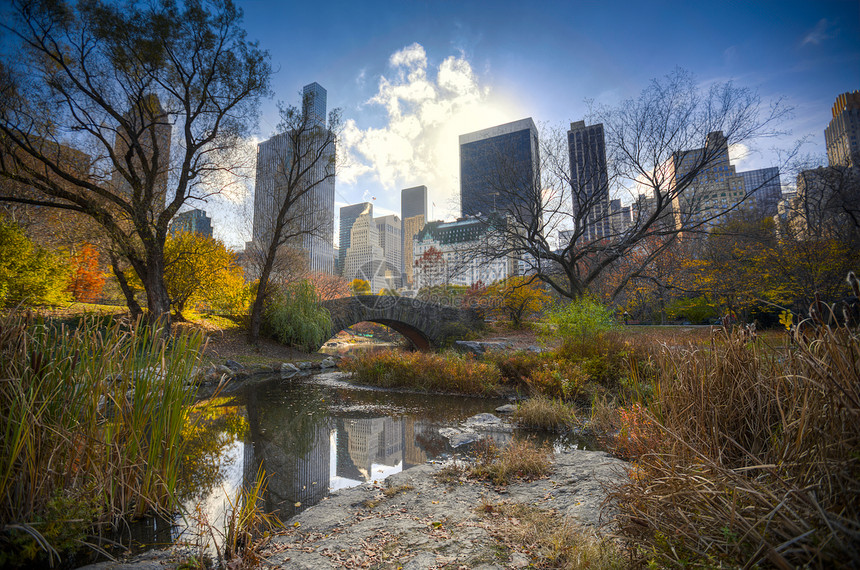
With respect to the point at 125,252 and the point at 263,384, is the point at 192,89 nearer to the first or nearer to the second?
the point at 125,252

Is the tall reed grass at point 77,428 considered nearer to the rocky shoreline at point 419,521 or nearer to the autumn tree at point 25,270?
the rocky shoreline at point 419,521

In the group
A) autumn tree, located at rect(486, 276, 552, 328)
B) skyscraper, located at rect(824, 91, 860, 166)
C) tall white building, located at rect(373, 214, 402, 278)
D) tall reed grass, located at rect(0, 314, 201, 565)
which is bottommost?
tall reed grass, located at rect(0, 314, 201, 565)

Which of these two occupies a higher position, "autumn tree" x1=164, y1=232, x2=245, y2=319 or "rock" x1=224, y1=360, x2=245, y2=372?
"autumn tree" x1=164, y1=232, x2=245, y2=319

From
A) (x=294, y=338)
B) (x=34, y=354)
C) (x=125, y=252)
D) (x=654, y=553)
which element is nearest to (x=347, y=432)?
(x=34, y=354)

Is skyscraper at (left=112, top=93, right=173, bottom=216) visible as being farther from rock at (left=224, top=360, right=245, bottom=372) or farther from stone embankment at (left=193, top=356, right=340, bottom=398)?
stone embankment at (left=193, top=356, right=340, bottom=398)

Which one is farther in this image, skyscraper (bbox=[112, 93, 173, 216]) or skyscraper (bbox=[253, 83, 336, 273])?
skyscraper (bbox=[253, 83, 336, 273])

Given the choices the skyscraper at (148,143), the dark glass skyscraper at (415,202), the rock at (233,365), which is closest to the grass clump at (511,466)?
the rock at (233,365)

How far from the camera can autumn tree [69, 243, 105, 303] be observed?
52.4 feet

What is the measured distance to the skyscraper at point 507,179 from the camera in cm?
1304

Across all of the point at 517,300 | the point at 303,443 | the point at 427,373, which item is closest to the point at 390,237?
the point at 517,300

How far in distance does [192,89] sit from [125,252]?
19.9 ft

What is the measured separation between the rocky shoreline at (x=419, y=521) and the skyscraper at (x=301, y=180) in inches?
524

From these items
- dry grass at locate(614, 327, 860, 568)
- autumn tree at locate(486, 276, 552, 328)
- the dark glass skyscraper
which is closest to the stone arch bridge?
autumn tree at locate(486, 276, 552, 328)

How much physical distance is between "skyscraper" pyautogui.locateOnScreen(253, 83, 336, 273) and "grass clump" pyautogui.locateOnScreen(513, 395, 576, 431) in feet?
39.4
